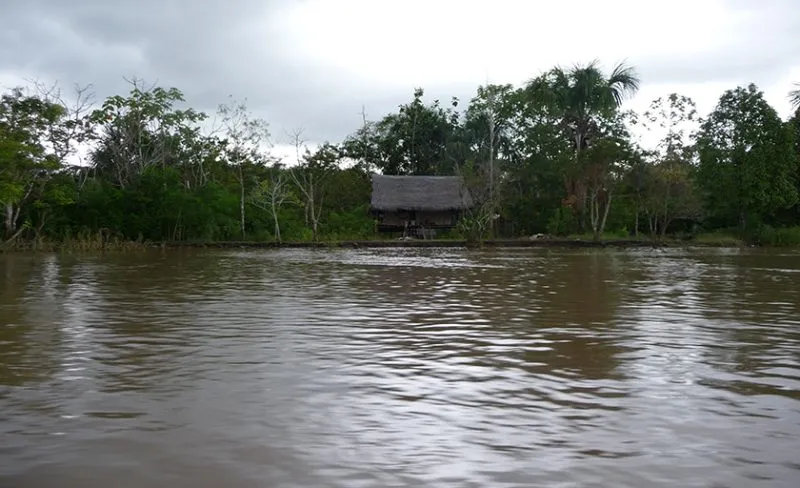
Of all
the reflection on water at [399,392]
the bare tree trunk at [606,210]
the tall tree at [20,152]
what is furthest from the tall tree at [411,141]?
the reflection on water at [399,392]

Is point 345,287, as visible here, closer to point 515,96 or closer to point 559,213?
point 559,213

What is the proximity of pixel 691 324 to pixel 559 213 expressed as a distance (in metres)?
30.5

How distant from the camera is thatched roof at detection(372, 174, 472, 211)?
140 ft

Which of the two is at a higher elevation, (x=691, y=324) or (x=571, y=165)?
(x=571, y=165)

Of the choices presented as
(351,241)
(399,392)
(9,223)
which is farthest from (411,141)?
(399,392)

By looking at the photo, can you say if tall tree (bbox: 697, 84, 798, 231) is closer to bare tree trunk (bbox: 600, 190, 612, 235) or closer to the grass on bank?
the grass on bank

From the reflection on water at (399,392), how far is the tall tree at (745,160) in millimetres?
27344

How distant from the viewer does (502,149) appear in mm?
47344

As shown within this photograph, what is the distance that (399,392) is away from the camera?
538 centimetres

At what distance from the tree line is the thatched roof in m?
1.35

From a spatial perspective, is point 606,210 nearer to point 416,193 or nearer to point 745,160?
point 745,160

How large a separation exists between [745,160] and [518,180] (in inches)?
439

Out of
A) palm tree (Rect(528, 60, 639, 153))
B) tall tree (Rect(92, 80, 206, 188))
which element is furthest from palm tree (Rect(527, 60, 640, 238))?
tall tree (Rect(92, 80, 206, 188))

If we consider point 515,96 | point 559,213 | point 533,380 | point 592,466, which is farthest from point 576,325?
point 515,96
